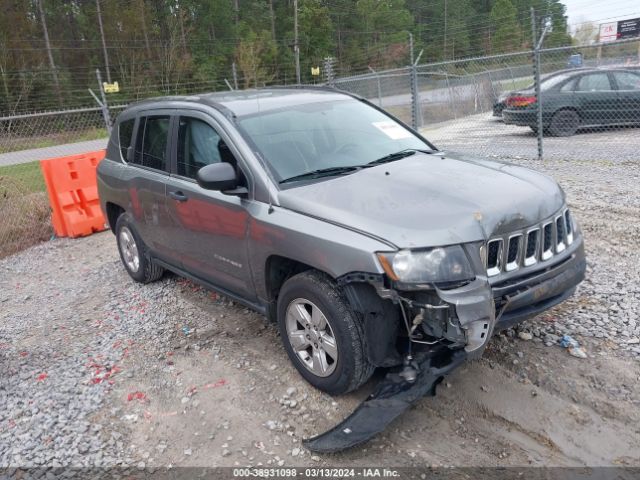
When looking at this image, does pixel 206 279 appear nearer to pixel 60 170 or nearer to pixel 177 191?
pixel 177 191

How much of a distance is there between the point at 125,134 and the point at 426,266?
12.8 feet

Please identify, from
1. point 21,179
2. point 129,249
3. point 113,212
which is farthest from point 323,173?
point 21,179

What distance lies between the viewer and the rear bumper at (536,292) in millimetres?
3172

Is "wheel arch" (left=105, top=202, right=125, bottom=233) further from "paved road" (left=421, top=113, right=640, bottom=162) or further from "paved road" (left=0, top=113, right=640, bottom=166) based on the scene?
"paved road" (left=421, top=113, right=640, bottom=162)

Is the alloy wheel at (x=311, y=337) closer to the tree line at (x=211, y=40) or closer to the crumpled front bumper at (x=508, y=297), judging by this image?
the crumpled front bumper at (x=508, y=297)

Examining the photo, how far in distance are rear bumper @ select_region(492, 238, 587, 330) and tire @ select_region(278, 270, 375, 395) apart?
817mm

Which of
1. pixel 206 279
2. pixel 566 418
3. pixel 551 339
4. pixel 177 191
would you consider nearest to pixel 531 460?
pixel 566 418

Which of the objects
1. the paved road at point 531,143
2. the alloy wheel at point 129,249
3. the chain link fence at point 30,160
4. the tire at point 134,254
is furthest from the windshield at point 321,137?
the chain link fence at point 30,160

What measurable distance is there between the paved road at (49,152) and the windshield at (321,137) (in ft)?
37.4

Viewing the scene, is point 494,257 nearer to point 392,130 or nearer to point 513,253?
point 513,253

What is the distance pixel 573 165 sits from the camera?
956 cm

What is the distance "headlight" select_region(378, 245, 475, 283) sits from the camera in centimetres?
297

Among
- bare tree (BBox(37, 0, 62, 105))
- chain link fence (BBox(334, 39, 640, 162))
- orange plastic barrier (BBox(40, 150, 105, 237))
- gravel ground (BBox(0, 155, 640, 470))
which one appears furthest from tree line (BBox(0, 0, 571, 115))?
gravel ground (BBox(0, 155, 640, 470))

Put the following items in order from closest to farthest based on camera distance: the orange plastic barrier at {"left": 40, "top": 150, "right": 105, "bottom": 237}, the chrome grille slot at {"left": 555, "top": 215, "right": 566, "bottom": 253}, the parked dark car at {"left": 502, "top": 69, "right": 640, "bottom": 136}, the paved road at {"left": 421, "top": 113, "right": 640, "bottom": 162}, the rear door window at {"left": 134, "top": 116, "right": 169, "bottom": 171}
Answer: the chrome grille slot at {"left": 555, "top": 215, "right": 566, "bottom": 253} < the rear door window at {"left": 134, "top": 116, "right": 169, "bottom": 171} < the orange plastic barrier at {"left": 40, "top": 150, "right": 105, "bottom": 237} < the paved road at {"left": 421, "top": 113, "right": 640, "bottom": 162} < the parked dark car at {"left": 502, "top": 69, "right": 640, "bottom": 136}
